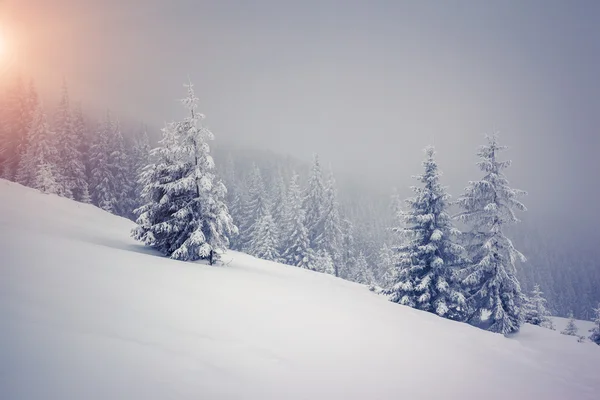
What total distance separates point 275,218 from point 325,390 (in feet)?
155

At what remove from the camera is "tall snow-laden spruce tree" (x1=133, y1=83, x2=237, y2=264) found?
576 inches

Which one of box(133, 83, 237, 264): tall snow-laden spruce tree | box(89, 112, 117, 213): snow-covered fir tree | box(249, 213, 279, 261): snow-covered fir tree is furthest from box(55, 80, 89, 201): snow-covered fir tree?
box(133, 83, 237, 264): tall snow-laden spruce tree

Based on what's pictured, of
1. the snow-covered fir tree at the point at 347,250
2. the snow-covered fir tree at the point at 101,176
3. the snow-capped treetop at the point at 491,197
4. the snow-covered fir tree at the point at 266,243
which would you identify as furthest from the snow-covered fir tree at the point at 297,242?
the snow-covered fir tree at the point at 101,176

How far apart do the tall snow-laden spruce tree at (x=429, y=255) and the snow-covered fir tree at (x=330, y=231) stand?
2224cm

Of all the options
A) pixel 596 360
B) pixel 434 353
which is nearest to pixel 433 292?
pixel 596 360

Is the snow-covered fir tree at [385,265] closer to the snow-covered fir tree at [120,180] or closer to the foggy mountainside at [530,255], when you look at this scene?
the foggy mountainside at [530,255]

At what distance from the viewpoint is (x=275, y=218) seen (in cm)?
5159

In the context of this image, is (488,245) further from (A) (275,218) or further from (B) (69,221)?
(A) (275,218)

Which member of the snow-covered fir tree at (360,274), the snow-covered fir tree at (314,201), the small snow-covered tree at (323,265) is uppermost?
the snow-covered fir tree at (314,201)

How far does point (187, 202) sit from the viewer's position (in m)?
15.2

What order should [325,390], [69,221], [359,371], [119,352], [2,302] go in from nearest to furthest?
1. [119,352]
2. [2,302]
3. [325,390]
4. [359,371]
5. [69,221]

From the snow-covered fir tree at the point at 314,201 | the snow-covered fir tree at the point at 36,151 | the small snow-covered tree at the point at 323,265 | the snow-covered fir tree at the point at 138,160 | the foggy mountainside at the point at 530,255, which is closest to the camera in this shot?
the snow-covered fir tree at the point at 36,151

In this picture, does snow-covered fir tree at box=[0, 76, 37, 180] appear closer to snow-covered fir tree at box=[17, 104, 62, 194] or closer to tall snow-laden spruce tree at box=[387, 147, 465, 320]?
snow-covered fir tree at box=[17, 104, 62, 194]

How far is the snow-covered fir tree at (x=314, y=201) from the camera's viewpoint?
141 ft
